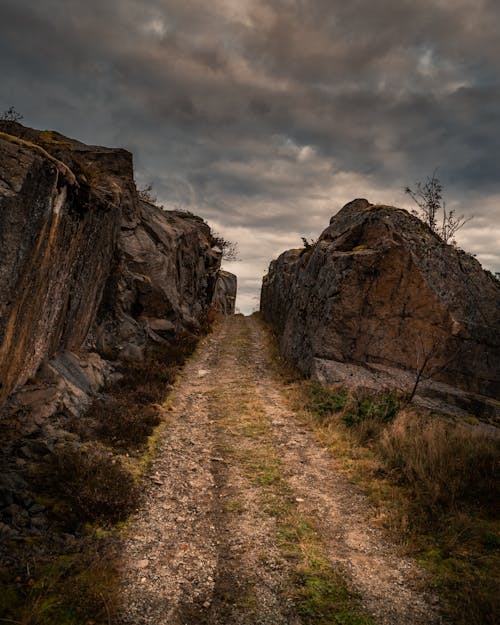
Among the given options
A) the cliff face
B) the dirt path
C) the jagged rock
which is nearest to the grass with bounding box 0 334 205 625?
the dirt path

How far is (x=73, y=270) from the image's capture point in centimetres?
1112

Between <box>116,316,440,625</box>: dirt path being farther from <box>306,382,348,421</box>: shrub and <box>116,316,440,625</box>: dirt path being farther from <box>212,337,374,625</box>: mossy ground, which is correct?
<box>306,382,348,421</box>: shrub

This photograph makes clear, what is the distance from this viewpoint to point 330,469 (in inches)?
331

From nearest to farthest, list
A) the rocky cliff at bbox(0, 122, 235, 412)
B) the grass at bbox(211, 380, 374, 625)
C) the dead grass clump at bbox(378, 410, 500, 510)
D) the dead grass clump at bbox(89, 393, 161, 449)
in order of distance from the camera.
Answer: the grass at bbox(211, 380, 374, 625)
the dead grass clump at bbox(378, 410, 500, 510)
the rocky cliff at bbox(0, 122, 235, 412)
the dead grass clump at bbox(89, 393, 161, 449)

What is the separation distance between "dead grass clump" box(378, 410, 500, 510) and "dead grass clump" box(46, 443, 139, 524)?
537 centimetres

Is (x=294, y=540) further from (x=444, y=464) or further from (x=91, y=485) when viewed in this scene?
(x=444, y=464)

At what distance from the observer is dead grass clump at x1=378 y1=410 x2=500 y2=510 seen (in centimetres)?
667

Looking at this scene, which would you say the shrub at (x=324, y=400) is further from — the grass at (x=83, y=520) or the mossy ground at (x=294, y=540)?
the grass at (x=83, y=520)

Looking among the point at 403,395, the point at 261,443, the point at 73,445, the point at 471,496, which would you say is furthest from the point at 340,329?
the point at 73,445

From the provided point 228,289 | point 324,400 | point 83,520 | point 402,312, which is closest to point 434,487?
point 324,400

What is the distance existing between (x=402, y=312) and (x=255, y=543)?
11485 mm

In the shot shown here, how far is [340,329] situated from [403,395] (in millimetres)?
3595

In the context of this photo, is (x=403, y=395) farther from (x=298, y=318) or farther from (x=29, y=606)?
(x=29, y=606)

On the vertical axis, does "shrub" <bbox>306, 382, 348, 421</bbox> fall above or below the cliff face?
below
